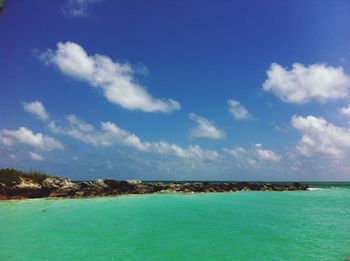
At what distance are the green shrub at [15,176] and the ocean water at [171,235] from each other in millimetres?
16169

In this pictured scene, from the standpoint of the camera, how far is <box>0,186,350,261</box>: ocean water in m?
18.6

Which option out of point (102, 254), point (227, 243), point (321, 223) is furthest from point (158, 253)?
point (321, 223)

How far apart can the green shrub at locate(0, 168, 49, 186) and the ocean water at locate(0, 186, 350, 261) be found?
16.2 meters

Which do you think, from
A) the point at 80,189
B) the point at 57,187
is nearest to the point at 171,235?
the point at 57,187

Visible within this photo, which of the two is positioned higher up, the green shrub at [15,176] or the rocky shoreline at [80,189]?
the green shrub at [15,176]

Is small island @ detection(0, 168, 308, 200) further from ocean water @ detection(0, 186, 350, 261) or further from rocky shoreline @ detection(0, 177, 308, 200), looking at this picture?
→ ocean water @ detection(0, 186, 350, 261)

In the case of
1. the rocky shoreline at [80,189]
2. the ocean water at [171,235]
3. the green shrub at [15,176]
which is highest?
the green shrub at [15,176]

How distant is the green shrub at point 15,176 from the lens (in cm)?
5209

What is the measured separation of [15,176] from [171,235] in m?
37.8

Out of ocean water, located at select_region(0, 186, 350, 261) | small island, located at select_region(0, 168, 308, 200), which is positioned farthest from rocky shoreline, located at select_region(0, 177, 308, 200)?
ocean water, located at select_region(0, 186, 350, 261)

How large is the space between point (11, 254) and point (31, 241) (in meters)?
3.50

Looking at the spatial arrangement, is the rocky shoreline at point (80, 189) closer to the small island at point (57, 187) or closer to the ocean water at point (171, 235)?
the small island at point (57, 187)

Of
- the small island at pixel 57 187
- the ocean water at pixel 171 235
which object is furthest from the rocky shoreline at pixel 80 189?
the ocean water at pixel 171 235

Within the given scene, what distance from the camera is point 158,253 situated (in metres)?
18.8
